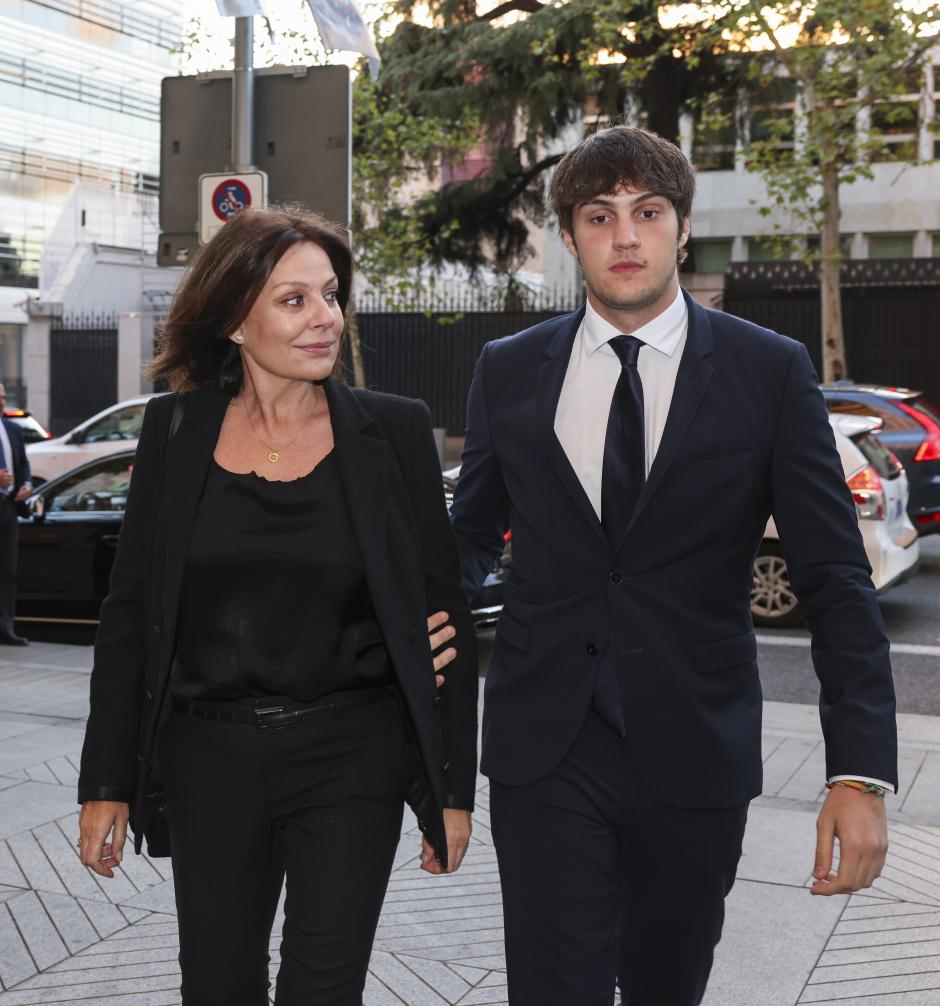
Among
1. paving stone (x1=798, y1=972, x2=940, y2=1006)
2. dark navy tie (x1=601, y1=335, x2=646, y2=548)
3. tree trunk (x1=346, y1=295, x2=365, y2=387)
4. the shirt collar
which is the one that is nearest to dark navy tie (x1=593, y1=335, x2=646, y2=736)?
dark navy tie (x1=601, y1=335, x2=646, y2=548)

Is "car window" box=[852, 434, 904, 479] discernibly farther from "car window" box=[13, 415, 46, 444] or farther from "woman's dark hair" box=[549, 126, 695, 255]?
"car window" box=[13, 415, 46, 444]

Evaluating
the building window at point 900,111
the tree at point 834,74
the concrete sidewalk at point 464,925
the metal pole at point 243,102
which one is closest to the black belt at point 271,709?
the concrete sidewalk at point 464,925

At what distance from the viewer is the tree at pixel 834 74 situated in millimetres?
17453

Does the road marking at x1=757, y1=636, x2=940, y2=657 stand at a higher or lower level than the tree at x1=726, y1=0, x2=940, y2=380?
lower

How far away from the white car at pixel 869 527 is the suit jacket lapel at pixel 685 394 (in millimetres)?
7088

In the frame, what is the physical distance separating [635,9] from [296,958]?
74.0ft

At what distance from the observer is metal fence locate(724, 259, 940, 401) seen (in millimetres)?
22922

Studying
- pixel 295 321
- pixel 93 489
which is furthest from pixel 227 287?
pixel 93 489

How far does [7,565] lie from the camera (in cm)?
960

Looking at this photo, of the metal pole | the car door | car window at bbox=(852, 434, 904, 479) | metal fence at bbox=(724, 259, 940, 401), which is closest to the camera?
the metal pole

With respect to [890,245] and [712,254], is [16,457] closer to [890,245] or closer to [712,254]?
[890,245]

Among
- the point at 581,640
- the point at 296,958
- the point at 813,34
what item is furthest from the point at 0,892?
the point at 813,34

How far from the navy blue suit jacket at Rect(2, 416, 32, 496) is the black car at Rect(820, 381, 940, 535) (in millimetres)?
6593

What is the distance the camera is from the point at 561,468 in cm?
254
